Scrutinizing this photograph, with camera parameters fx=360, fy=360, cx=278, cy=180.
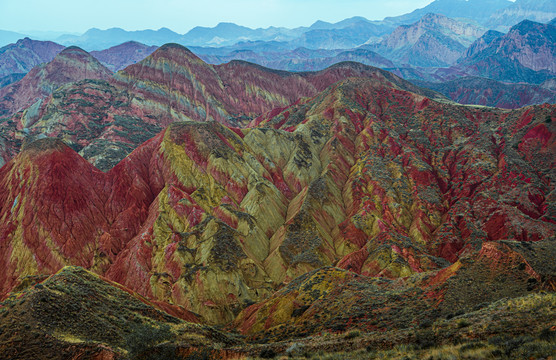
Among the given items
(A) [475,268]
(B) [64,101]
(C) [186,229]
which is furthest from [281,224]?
(B) [64,101]

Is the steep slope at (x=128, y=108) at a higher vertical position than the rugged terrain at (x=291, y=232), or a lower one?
higher

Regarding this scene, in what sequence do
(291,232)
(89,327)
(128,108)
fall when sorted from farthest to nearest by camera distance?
(128,108)
(291,232)
(89,327)

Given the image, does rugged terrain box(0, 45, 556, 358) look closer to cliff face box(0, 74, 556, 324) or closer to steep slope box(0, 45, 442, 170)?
cliff face box(0, 74, 556, 324)

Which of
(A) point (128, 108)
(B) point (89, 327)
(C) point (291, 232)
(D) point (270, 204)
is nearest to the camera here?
(B) point (89, 327)

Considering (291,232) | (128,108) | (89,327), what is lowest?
(291,232)

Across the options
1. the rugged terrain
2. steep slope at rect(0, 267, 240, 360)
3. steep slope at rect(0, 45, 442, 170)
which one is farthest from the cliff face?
steep slope at rect(0, 45, 442, 170)

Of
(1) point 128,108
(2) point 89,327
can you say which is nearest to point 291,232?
(2) point 89,327

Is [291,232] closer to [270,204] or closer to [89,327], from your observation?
[270,204]

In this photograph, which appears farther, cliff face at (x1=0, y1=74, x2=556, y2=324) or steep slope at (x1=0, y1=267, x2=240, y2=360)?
cliff face at (x1=0, y1=74, x2=556, y2=324)

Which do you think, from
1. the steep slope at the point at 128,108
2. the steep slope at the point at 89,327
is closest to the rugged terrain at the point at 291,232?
the steep slope at the point at 89,327

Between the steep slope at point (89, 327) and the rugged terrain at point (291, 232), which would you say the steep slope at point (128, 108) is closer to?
the rugged terrain at point (291, 232)
